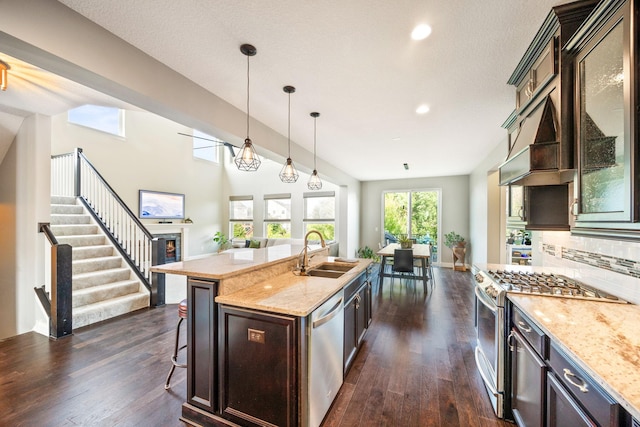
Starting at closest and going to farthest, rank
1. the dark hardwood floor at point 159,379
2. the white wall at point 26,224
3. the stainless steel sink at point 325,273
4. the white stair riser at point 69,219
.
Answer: the dark hardwood floor at point 159,379 < the stainless steel sink at point 325,273 < the white wall at point 26,224 < the white stair riser at point 69,219

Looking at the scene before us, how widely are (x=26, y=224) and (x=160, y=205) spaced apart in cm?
397

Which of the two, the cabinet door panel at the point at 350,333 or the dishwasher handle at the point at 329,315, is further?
the cabinet door panel at the point at 350,333

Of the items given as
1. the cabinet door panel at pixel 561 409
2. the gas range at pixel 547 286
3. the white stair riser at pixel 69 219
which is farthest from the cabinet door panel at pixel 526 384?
the white stair riser at pixel 69 219

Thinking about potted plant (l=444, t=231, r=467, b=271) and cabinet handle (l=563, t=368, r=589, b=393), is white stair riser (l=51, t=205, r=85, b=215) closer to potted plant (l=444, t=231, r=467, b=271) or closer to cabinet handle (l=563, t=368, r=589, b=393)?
cabinet handle (l=563, t=368, r=589, b=393)

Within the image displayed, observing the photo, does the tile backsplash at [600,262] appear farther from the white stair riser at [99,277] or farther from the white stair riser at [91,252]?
the white stair riser at [91,252]

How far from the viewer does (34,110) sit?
304 centimetres

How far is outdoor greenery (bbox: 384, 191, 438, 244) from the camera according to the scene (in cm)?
754

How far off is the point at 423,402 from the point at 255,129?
10.7 ft

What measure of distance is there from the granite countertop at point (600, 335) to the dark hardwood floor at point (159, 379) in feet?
3.24

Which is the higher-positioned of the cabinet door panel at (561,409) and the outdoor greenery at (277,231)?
the outdoor greenery at (277,231)

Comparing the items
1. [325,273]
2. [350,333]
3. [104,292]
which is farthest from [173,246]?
[350,333]

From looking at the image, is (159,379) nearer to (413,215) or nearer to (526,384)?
(526,384)

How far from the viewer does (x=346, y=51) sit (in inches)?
75.4

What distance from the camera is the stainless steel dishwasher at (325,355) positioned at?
1606 millimetres
